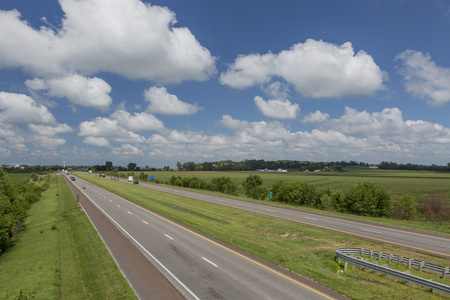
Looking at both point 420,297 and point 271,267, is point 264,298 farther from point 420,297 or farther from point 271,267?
point 420,297

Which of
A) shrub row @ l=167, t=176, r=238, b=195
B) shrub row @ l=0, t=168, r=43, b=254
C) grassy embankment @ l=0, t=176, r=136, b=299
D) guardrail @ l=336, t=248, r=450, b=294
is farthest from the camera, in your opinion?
shrub row @ l=167, t=176, r=238, b=195

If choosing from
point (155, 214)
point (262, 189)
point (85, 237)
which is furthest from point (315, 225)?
point (262, 189)

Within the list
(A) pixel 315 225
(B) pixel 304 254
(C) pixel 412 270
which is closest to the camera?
(C) pixel 412 270

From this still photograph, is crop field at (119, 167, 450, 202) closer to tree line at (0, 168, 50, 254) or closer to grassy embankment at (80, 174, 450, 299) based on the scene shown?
grassy embankment at (80, 174, 450, 299)

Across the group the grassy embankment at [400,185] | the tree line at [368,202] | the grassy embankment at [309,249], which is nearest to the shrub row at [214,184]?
the grassy embankment at [400,185]

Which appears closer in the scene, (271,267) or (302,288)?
(302,288)

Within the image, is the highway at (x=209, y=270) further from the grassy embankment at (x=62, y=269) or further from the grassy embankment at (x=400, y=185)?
the grassy embankment at (x=400, y=185)

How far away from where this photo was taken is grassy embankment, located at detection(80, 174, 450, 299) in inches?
461

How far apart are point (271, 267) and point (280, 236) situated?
8209mm

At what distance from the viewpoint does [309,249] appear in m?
18.1

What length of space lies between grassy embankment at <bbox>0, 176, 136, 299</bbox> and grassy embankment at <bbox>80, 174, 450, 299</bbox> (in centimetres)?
856

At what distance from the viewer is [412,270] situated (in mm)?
13930

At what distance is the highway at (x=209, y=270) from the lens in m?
11.3

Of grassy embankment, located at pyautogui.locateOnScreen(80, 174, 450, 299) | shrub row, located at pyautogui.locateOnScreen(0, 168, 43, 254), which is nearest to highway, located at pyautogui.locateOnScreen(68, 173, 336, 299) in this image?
grassy embankment, located at pyautogui.locateOnScreen(80, 174, 450, 299)
